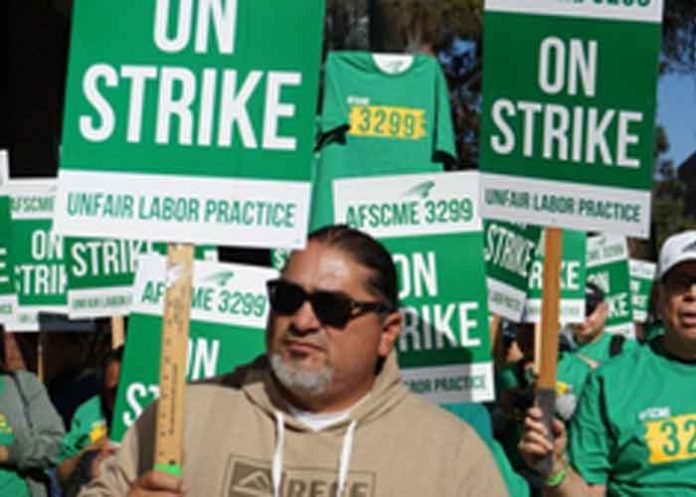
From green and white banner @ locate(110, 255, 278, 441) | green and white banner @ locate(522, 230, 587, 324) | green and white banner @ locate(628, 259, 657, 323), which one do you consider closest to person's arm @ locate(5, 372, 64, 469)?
green and white banner @ locate(110, 255, 278, 441)

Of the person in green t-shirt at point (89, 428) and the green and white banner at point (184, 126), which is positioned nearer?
the green and white banner at point (184, 126)

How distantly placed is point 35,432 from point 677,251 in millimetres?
3363

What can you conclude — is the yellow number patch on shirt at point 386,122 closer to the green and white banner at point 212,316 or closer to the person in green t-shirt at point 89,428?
the person in green t-shirt at point 89,428

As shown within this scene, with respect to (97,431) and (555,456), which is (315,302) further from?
(97,431)

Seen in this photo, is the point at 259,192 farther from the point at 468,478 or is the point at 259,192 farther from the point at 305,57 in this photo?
the point at 468,478

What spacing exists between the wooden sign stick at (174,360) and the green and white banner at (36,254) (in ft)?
16.1

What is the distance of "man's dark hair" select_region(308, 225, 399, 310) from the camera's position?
4.31 metres

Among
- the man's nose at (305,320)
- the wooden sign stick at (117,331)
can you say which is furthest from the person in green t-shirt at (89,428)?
the man's nose at (305,320)

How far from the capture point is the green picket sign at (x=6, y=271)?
814 cm

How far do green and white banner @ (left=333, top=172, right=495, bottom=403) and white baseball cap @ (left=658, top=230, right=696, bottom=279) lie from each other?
92 cm

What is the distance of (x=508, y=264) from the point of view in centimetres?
741

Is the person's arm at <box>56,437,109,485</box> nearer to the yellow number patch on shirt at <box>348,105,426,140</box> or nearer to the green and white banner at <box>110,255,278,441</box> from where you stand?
the green and white banner at <box>110,255,278,441</box>

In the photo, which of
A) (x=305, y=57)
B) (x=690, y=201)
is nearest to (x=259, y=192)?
(x=305, y=57)

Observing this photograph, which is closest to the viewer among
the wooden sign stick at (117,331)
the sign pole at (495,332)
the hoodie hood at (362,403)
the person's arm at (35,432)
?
the hoodie hood at (362,403)
